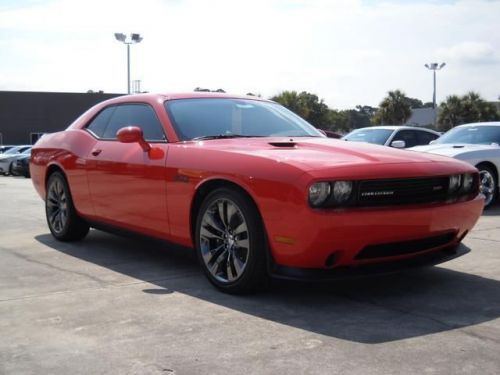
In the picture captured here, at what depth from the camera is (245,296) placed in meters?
4.38

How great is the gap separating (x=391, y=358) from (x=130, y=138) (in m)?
2.84

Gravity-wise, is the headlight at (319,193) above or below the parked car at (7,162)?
above

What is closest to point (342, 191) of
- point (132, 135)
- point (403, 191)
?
point (403, 191)

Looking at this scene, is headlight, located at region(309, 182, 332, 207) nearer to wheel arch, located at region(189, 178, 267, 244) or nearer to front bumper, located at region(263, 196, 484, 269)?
front bumper, located at region(263, 196, 484, 269)

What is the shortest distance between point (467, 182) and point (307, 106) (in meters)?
57.6

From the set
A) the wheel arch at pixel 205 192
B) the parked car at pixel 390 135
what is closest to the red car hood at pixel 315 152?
the wheel arch at pixel 205 192

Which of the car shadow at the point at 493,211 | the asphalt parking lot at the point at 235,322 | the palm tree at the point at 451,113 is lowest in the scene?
the asphalt parking lot at the point at 235,322

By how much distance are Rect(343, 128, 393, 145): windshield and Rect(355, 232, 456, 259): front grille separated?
756 cm

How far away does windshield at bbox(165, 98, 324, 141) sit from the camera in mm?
5176

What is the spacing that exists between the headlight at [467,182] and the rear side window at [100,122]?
3.32m

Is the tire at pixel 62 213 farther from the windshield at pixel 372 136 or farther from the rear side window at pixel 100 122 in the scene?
the windshield at pixel 372 136

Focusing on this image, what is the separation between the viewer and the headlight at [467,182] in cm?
462

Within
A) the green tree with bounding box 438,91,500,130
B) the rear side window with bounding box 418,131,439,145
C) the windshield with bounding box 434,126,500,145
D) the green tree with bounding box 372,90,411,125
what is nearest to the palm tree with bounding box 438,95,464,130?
the green tree with bounding box 438,91,500,130

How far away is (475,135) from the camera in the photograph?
10219 millimetres
